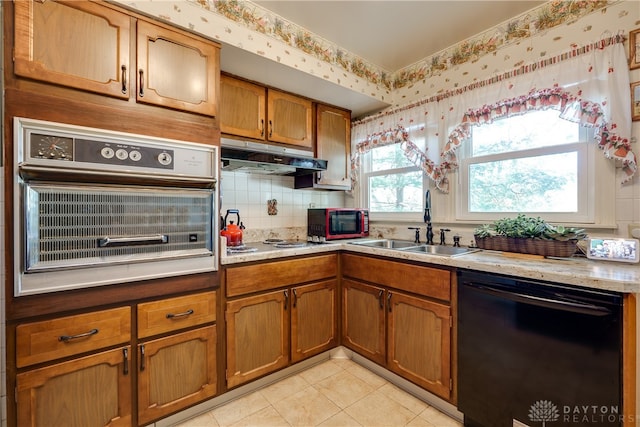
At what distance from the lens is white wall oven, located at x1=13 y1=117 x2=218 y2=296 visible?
1.15 metres

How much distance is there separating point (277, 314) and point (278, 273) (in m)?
0.28

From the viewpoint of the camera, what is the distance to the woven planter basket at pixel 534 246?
4.88 ft

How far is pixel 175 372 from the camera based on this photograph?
1.51m

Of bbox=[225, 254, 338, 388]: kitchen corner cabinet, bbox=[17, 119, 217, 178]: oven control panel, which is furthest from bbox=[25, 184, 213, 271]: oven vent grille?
bbox=[225, 254, 338, 388]: kitchen corner cabinet

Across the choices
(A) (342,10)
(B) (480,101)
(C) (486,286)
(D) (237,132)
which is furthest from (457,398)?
(A) (342,10)

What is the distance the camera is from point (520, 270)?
1291 millimetres

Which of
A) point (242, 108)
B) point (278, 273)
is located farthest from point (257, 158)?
point (278, 273)

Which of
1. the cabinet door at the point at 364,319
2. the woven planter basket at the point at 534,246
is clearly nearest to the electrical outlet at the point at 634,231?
the woven planter basket at the point at 534,246

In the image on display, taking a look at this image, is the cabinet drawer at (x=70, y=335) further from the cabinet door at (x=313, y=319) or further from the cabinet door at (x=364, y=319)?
the cabinet door at (x=364, y=319)

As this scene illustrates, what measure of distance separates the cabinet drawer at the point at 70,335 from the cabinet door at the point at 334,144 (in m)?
1.76

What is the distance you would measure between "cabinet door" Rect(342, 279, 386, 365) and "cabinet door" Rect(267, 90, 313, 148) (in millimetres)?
1275

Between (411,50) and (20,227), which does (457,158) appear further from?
(20,227)

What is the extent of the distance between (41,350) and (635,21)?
329 centimetres

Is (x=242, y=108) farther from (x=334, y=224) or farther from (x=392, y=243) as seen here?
(x=392, y=243)
